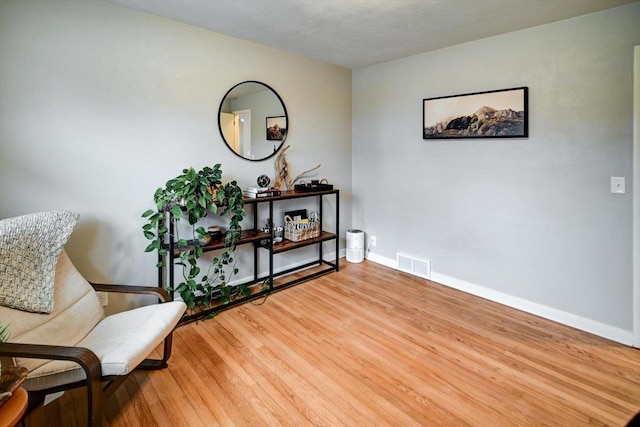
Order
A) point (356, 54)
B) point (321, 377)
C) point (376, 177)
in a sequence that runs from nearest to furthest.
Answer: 1. point (321, 377)
2. point (356, 54)
3. point (376, 177)

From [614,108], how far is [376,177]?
2288mm

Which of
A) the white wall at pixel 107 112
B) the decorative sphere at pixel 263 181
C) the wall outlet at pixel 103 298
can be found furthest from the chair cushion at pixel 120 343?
the decorative sphere at pixel 263 181

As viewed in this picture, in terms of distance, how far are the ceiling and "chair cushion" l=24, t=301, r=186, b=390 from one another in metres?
2.17

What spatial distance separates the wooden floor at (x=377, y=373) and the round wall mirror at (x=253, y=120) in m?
1.57

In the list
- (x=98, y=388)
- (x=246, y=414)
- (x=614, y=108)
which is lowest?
(x=246, y=414)

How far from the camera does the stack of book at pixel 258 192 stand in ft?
10.6

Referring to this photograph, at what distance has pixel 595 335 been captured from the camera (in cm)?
265

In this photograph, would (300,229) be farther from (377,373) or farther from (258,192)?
(377,373)

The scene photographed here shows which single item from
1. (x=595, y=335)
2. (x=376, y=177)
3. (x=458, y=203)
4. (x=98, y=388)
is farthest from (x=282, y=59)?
(x=595, y=335)

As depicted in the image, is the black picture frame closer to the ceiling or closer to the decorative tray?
the decorative tray

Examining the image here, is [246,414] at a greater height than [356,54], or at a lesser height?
lesser

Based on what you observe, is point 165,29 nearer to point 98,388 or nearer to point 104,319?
point 104,319

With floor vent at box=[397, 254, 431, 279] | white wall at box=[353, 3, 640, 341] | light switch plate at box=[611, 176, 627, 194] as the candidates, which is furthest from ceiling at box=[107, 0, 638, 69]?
floor vent at box=[397, 254, 431, 279]

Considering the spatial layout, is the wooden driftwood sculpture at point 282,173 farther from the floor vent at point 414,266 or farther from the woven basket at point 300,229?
the floor vent at point 414,266
